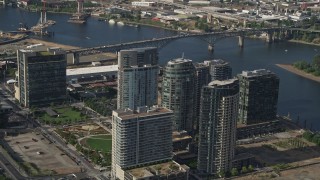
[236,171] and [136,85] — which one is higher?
[136,85]

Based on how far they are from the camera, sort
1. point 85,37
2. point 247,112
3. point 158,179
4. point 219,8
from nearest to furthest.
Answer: point 158,179, point 247,112, point 85,37, point 219,8

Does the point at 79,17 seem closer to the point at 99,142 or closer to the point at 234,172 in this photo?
the point at 99,142

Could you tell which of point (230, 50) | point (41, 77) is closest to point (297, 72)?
point (230, 50)

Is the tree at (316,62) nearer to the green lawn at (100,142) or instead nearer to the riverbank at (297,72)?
the riverbank at (297,72)

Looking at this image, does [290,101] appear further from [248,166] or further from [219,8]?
[219,8]

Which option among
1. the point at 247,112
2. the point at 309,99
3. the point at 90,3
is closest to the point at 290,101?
the point at 309,99

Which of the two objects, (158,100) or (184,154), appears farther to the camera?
(158,100)

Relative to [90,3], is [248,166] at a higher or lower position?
lower
